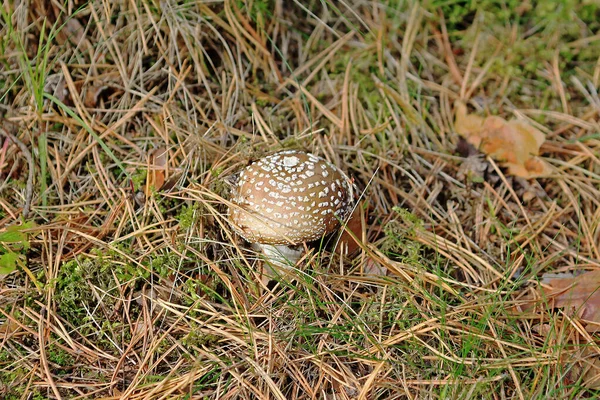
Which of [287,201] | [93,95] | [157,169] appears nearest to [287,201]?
[287,201]

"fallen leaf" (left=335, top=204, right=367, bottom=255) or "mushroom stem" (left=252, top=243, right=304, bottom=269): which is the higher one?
"fallen leaf" (left=335, top=204, right=367, bottom=255)

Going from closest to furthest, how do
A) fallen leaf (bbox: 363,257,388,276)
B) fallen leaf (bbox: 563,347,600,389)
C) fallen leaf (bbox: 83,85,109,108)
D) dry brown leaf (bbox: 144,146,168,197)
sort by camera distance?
fallen leaf (bbox: 563,347,600,389) → fallen leaf (bbox: 363,257,388,276) → dry brown leaf (bbox: 144,146,168,197) → fallen leaf (bbox: 83,85,109,108)

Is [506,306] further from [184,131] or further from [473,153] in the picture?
[184,131]

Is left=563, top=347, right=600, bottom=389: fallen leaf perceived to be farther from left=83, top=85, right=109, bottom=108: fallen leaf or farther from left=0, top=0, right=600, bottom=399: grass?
left=83, top=85, right=109, bottom=108: fallen leaf

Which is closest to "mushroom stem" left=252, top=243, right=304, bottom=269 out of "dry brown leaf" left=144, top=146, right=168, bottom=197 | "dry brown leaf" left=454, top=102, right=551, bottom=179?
"dry brown leaf" left=144, top=146, right=168, bottom=197

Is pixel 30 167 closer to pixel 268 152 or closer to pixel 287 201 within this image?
pixel 268 152

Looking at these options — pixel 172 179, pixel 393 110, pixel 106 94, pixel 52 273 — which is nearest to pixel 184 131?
pixel 172 179

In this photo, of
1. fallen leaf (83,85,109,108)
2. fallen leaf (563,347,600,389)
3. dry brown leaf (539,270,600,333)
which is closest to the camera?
fallen leaf (563,347,600,389)

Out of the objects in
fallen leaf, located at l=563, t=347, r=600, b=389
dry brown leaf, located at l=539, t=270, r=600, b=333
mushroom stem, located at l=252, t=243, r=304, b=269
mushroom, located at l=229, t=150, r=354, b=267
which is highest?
mushroom, located at l=229, t=150, r=354, b=267
